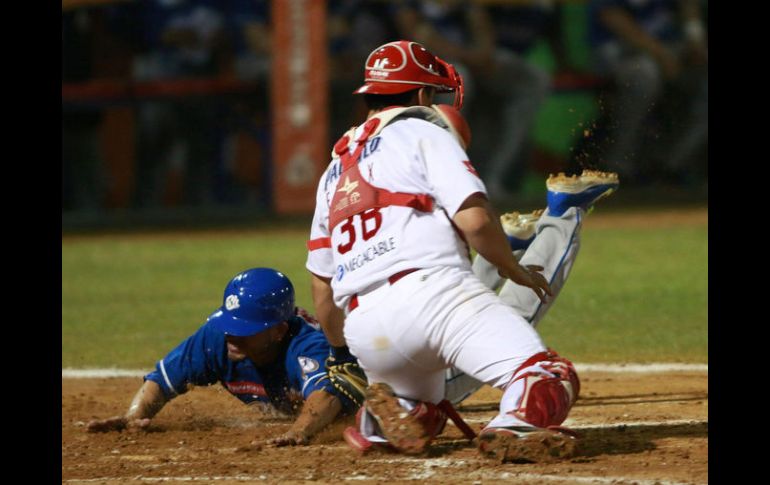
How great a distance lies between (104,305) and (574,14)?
10677 mm

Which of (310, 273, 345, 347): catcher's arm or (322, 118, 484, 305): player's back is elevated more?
(322, 118, 484, 305): player's back

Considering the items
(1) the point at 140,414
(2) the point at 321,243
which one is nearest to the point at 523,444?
(2) the point at 321,243

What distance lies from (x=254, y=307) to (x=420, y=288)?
1.01 meters

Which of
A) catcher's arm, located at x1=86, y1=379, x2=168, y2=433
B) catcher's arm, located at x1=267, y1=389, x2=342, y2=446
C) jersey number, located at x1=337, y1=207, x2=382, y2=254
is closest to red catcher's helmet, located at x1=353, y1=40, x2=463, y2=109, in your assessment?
jersey number, located at x1=337, y1=207, x2=382, y2=254

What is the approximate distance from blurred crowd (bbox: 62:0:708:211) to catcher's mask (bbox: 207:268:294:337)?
10949 millimetres

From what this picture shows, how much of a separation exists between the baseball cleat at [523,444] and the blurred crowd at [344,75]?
39.2ft

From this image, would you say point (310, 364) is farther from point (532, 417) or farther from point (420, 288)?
point (532, 417)

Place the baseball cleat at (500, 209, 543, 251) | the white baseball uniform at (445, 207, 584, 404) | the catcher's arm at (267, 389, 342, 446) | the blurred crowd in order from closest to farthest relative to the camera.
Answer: the catcher's arm at (267, 389, 342, 446), the white baseball uniform at (445, 207, 584, 404), the baseball cleat at (500, 209, 543, 251), the blurred crowd

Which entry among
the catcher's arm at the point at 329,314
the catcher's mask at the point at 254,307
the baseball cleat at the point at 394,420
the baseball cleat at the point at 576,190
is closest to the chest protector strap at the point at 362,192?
the catcher's arm at the point at 329,314

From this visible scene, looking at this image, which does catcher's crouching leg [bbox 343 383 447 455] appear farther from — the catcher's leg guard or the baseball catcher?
the catcher's leg guard

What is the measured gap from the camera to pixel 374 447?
4.98m

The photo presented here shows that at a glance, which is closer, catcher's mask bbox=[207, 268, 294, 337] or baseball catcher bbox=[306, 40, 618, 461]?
baseball catcher bbox=[306, 40, 618, 461]

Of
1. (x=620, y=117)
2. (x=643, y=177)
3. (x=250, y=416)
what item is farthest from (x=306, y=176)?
(x=250, y=416)

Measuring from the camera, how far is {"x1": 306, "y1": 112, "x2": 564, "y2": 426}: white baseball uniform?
4.63 meters
